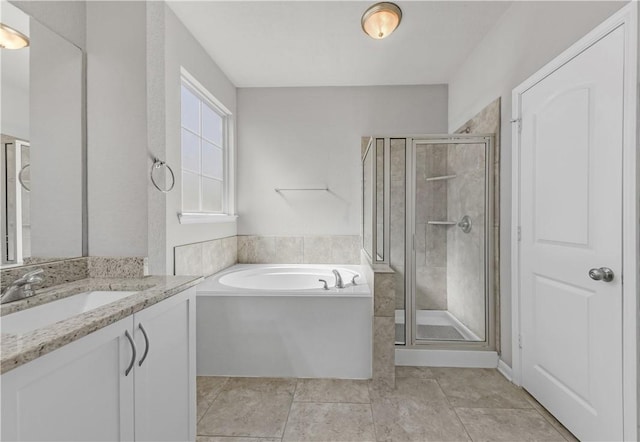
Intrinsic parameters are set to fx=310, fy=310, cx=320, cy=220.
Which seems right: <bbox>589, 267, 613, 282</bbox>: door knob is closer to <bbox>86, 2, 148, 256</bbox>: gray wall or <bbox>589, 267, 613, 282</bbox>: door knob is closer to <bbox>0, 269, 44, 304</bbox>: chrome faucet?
<bbox>86, 2, 148, 256</bbox>: gray wall

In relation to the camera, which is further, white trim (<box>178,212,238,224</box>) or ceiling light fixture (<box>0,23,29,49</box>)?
white trim (<box>178,212,238,224</box>)

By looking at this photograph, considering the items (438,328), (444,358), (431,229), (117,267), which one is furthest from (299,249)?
(117,267)

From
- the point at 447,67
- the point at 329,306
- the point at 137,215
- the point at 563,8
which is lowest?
the point at 329,306

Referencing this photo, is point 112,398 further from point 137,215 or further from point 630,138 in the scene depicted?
point 630,138

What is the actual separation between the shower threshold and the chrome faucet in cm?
216

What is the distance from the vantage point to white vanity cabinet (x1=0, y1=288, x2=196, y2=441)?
2.28ft

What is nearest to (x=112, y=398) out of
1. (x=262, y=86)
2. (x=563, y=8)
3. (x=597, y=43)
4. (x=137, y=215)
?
(x=137, y=215)

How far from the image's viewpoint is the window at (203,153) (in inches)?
99.9

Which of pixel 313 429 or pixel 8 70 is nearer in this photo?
pixel 8 70

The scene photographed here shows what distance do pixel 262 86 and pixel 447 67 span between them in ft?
6.22

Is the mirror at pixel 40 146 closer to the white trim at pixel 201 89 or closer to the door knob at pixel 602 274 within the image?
the white trim at pixel 201 89

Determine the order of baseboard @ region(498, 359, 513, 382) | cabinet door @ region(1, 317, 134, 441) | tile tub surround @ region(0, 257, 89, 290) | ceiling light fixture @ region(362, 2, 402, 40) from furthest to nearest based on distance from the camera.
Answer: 1. baseboard @ region(498, 359, 513, 382)
2. ceiling light fixture @ region(362, 2, 402, 40)
3. tile tub surround @ region(0, 257, 89, 290)
4. cabinet door @ region(1, 317, 134, 441)

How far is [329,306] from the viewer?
6.98ft

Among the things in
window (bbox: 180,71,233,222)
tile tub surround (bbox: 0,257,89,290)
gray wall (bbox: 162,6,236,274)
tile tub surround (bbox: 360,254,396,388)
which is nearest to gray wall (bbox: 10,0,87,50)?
gray wall (bbox: 162,6,236,274)
